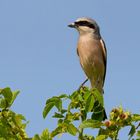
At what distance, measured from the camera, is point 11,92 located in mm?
3631

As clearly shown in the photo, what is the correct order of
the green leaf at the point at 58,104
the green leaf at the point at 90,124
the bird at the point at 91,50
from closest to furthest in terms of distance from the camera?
the green leaf at the point at 90,124
the green leaf at the point at 58,104
the bird at the point at 91,50

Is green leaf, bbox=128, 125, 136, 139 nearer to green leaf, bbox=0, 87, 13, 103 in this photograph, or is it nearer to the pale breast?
green leaf, bbox=0, 87, 13, 103

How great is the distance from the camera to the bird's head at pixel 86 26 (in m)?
9.21

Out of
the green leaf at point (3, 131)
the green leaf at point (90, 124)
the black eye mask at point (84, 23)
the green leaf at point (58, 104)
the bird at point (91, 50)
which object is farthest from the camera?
the black eye mask at point (84, 23)

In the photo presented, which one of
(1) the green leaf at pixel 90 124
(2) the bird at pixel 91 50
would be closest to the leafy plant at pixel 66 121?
(1) the green leaf at pixel 90 124

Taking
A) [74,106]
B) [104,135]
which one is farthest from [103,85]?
Answer: [104,135]

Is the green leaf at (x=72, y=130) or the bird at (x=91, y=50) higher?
the bird at (x=91, y=50)

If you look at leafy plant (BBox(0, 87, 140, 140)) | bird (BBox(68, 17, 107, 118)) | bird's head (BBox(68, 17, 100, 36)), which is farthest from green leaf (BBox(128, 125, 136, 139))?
bird's head (BBox(68, 17, 100, 36))

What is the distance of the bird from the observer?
865 centimetres

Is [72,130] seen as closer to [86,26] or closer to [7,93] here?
[7,93]

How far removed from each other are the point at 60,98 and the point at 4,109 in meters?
0.46

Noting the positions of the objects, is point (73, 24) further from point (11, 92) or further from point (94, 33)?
point (11, 92)

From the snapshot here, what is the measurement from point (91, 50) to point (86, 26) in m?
0.64

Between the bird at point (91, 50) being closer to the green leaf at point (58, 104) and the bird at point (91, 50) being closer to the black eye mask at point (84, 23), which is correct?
the black eye mask at point (84, 23)
